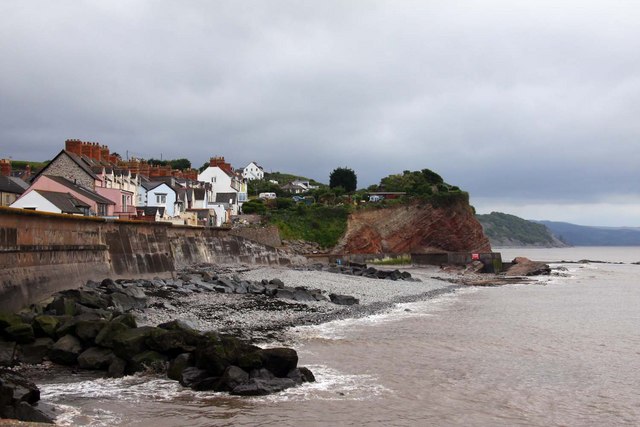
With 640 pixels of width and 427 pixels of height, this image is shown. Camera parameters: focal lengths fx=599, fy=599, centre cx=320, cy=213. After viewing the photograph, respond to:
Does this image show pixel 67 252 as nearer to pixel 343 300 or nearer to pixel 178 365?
pixel 178 365

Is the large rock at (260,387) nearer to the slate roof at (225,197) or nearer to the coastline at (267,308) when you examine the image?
the coastline at (267,308)

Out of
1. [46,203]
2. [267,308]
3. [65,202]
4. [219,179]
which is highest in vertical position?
[219,179]

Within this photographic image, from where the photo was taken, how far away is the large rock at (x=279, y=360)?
46.8 feet

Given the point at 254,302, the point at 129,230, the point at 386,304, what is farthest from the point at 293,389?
the point at 129,230

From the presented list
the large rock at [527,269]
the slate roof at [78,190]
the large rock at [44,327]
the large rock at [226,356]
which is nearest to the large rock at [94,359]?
the large rock at [44,327]

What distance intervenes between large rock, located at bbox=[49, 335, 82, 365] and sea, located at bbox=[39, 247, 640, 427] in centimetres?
92

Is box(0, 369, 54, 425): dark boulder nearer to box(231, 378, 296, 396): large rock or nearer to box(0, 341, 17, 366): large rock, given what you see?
box(0, 341, 17, 366): large rock

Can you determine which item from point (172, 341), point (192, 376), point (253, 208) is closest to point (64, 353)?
point (172, 341)

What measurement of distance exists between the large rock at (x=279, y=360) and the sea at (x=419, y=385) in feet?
2.03

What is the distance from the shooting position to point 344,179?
118 m

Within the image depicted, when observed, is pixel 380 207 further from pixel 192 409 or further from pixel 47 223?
pixel 192 409

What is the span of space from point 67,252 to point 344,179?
3734 inches

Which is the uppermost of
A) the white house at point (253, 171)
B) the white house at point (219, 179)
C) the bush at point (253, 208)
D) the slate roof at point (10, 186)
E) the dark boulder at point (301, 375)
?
the white house at point (253, 171)

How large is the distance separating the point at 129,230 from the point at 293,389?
2114 centimetres
